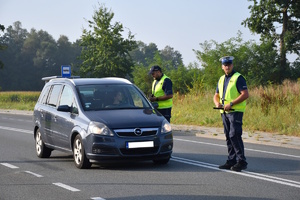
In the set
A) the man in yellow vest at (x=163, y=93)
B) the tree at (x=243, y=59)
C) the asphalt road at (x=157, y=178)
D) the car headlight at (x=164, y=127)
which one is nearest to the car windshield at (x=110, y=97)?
the car headlight at (x=164, y=127)

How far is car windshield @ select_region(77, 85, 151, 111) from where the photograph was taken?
11.6 metres

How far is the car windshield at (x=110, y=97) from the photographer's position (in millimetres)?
11586

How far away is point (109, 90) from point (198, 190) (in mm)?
3988

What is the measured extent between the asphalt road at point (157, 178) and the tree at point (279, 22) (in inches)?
1435

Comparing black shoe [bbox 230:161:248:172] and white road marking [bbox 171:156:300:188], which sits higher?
black shoe [bbox 230:161:248:172]

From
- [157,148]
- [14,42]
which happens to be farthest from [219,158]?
[14,42]

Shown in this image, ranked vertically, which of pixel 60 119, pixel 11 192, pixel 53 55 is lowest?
pixel 11 192

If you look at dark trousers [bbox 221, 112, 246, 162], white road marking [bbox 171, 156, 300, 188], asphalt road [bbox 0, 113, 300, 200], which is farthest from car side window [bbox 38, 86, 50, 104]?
dark trousers [bbox 221, 112, 246, 162]

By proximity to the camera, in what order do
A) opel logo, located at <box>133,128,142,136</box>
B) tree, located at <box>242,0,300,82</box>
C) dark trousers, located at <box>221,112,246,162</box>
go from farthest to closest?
tree, located at <box>242,0,300,82</box>, opel logo, located at <box>133,128,142,136</box>, dark trousers, located at <box>221,112,246,162</box>

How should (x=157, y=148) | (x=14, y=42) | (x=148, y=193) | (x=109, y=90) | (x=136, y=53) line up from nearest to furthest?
(x=148, y=193) < (x=157, y=148) < (x=109, y=90) < (x=14, y=42) < (x=136, y=53)

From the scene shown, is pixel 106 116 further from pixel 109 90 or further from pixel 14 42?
pixel 14 42

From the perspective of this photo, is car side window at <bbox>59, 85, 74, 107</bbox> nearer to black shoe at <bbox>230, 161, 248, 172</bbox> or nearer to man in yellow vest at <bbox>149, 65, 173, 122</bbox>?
man in yellow vest at <bbox>149, 65, 173, 122</bbox>

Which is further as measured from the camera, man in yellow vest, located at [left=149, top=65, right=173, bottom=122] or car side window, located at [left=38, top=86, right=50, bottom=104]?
man in yellow vest, located at [left=149, top=65, right=173, bottom=122]

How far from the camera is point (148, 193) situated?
27.5 feet
